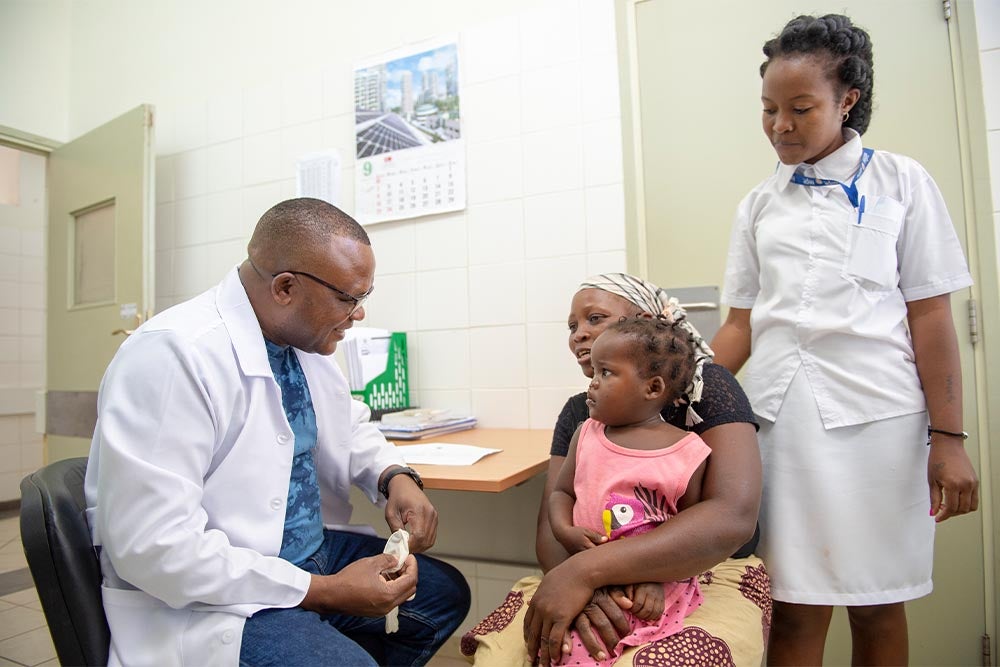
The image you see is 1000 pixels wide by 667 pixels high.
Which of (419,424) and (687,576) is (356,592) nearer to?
(687,576)

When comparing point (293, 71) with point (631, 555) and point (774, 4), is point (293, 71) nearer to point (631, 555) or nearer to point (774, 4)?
point (774, 4)

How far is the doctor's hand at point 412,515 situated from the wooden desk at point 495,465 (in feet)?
0.40

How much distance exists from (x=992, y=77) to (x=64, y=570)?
2.62 meters

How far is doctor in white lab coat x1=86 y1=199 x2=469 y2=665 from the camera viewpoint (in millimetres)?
953

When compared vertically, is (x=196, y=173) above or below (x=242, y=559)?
above

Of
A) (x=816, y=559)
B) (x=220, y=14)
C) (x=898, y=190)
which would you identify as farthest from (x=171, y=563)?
(x=220, y=14)

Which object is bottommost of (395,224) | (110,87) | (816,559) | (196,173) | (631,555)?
(816,559)

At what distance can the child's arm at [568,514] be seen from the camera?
114cm

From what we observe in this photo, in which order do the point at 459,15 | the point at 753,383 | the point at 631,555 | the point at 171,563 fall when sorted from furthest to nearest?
the point at 459,15
the point at 753,383
the point at 631,555
the point at 171,563

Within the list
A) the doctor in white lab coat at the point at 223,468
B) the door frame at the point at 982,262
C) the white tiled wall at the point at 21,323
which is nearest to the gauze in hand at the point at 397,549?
the doctor in white lab coat at the point at 223,468

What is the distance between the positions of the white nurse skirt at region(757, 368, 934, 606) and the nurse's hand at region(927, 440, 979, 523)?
0.16ft

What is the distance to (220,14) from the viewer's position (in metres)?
3.16

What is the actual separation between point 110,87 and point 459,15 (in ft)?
7.73

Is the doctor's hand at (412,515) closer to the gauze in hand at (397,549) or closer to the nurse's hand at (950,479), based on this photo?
the gauze in hand at (397,549)
